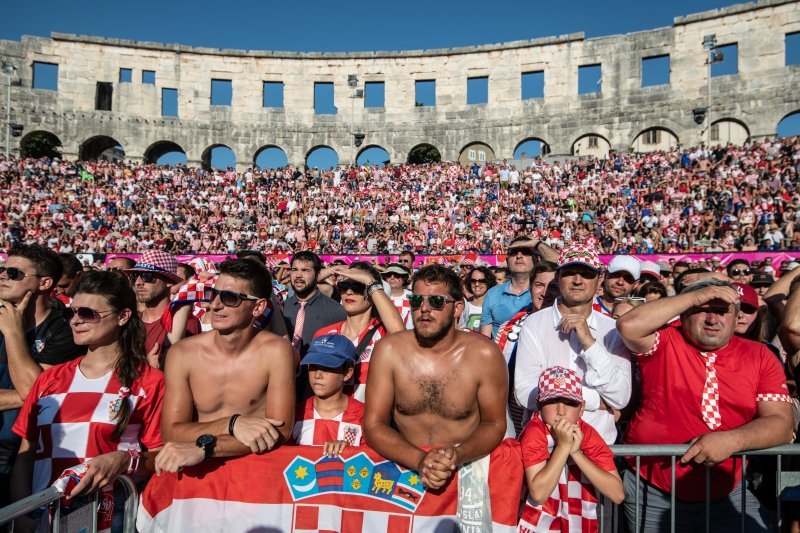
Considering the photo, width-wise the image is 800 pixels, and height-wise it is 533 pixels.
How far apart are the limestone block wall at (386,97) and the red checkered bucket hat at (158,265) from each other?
27200 mm

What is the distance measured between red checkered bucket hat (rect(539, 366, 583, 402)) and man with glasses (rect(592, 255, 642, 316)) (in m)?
2.32

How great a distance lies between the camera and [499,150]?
1192 inches

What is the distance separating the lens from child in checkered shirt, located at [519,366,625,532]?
2.67m

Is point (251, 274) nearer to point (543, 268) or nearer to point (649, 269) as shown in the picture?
point (543, 268)

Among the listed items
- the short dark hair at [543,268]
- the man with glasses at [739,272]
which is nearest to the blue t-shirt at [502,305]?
the short dark hair at [543,268]

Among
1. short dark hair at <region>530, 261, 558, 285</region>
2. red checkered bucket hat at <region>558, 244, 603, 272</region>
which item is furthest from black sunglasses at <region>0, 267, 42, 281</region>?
short dark hair at <region>530, 261, 558, 285</region>

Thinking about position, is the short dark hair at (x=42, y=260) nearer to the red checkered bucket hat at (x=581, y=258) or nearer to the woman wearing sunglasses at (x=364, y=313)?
the woman wearing sunglasses at (x=364, y=313)

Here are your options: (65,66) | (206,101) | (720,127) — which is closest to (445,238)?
(206,101)

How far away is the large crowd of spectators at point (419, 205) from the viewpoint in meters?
19.2

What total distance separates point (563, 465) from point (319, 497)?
4.21ft

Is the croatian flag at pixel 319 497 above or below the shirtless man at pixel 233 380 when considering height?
below

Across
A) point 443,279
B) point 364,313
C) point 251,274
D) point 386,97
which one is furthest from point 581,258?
point 386,97

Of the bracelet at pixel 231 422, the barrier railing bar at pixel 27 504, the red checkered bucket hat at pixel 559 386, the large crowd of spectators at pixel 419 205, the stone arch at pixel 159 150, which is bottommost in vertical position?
the barrier railing bar at pixel 27 504

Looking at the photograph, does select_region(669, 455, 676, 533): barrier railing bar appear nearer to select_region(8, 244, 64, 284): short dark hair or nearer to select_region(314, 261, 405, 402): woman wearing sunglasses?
select_region(314, 261, 405, 402): woman wearing sunglasses
